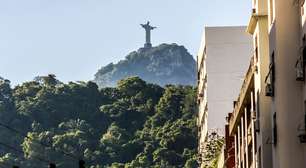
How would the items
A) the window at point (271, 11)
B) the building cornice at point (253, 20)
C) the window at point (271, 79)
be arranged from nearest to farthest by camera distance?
the window at point (271, 79) → the window at point (271, 11) → the building cornice at point (253, 20)

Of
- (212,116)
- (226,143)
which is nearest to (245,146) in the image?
(226,143)

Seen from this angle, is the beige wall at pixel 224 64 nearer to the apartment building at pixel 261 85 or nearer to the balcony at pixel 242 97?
the balcony at pixel 242 97

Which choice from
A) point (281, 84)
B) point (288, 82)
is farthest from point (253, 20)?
point (288, 82)

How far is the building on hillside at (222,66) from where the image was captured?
109 meters

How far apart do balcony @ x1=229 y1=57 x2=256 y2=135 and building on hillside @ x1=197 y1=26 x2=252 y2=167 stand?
88.0 feet

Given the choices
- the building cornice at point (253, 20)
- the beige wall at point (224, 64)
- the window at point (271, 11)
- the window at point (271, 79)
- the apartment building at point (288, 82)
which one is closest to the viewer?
the apartment building at point (288, 82)

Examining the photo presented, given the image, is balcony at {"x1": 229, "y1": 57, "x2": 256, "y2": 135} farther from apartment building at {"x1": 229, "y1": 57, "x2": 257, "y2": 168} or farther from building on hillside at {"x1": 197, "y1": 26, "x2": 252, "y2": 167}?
building on hillside at {"x1": 197, "y1": 26, "x2": 252, "y2": 167}

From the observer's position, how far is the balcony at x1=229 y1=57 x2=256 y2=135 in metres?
67.2

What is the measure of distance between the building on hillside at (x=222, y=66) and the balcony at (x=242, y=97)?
26818mm

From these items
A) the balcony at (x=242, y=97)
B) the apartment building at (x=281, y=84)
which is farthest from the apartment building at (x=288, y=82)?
the balcony at (x=242, y=97)

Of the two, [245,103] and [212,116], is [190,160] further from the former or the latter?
[245,103]

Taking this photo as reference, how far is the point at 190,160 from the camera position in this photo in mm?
174875

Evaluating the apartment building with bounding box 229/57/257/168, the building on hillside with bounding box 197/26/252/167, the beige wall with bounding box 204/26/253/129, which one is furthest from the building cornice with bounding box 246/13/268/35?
the building on hillside with bounding box 197/26/252/167

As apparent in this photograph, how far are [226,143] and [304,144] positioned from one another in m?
32.1
